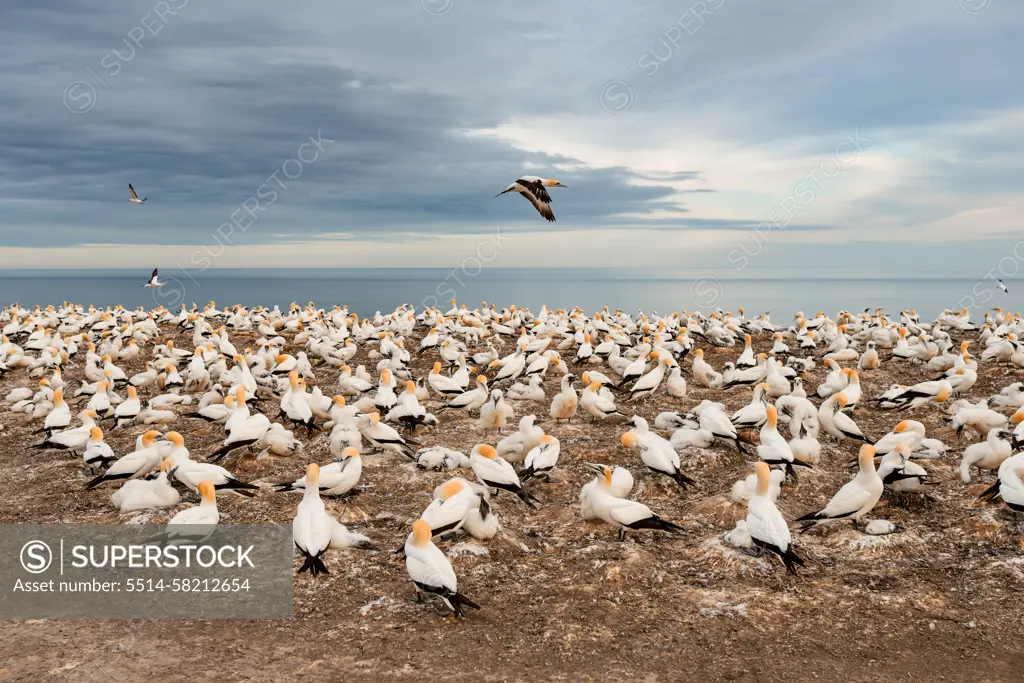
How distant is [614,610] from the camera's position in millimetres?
6848

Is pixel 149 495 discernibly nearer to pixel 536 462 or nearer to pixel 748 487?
pixel 536 462

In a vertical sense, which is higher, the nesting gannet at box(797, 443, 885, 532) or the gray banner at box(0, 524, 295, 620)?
the nesting gannet at box(797, 443, 885, 532)

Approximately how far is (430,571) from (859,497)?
4.70 m

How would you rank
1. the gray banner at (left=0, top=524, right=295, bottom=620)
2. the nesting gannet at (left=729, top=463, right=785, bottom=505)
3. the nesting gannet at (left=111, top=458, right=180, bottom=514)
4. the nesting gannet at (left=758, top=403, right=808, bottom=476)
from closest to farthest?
the gray banner at (left=0, top=524, right=295, bottom=620), the nesting gannet at (left=729, top=463, right=785, bottom=505), the nesting gannet at (left=111, top=458, right=180, bottom=514), the nesting gannet at (left=758, top=403, right=808, bottom=476)

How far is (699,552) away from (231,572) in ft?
16.2

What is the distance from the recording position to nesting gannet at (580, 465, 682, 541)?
784cm

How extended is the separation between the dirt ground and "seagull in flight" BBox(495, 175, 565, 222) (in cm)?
689

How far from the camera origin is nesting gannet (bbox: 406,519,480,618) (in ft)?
21.4

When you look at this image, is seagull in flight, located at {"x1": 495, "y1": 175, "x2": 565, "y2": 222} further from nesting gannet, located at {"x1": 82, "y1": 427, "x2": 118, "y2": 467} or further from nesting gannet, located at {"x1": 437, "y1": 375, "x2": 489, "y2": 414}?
nesting gannet, located at {"x1": 82, "y1": 427, "x2": 118, "y2": 467}

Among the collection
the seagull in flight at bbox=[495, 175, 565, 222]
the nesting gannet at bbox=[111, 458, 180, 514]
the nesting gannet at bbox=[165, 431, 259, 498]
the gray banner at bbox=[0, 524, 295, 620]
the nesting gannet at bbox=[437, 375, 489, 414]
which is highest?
the seagull in flight at bbox=[495, 175, 565, 222]

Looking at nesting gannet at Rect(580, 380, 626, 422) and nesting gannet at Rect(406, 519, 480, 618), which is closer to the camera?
nesting gannet at Rect(406, 519, 480, 618)

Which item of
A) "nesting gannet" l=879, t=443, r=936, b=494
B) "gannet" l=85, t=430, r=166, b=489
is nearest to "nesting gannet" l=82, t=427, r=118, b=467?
"gannet" l=85, t=430, r=166, b=489

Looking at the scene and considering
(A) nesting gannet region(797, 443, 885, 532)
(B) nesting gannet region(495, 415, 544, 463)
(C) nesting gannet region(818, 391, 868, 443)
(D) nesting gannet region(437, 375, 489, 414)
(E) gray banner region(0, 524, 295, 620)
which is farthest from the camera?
(D) nesting gannet region(437, 375, 489, 414)

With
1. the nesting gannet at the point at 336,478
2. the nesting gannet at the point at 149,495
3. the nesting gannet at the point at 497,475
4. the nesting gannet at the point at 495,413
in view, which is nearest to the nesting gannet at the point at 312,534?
the nesting gannet at the point at 336,478
